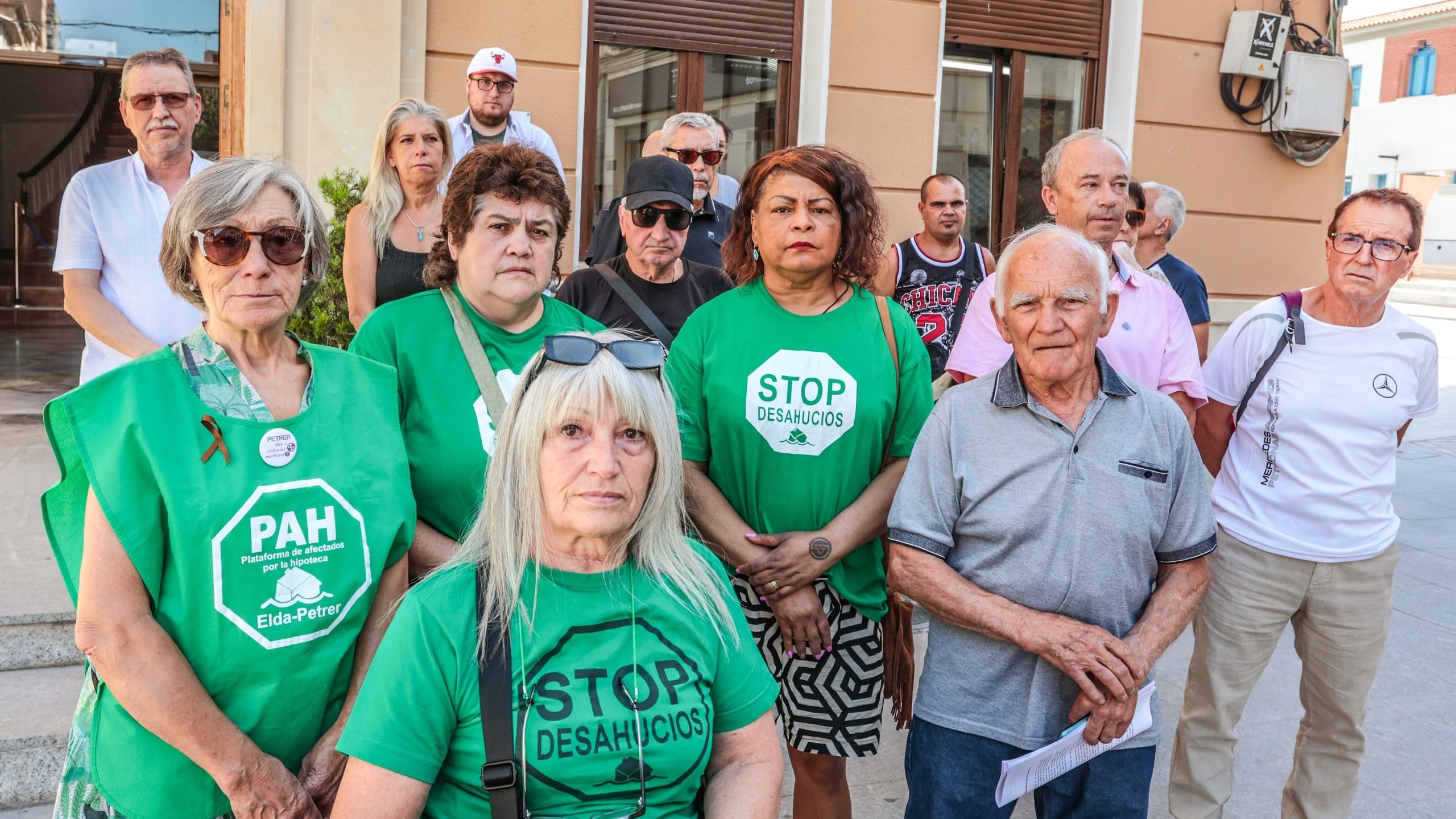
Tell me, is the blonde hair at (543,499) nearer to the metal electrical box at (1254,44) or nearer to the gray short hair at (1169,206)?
the gray short hair at (1169,206)

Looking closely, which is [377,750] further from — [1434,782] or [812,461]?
[1434,782]

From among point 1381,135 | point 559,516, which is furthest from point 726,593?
point 1381,135

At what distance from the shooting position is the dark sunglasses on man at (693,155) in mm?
4719

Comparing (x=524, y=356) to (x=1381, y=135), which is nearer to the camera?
(x=524, y=356)

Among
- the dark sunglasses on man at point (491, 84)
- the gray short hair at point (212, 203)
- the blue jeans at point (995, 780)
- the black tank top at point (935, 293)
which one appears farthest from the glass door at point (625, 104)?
the blue jeans at point (995, 780)

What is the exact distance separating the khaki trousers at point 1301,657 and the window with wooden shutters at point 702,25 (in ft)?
15.7

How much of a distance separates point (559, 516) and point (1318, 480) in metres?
2.32

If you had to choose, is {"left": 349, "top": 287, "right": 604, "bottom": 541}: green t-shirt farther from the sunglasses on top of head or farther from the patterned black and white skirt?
the patterned black and white skirt

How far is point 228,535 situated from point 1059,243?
187cm

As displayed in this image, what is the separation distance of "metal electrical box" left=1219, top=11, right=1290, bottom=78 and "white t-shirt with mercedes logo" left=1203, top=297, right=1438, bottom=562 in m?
5.52

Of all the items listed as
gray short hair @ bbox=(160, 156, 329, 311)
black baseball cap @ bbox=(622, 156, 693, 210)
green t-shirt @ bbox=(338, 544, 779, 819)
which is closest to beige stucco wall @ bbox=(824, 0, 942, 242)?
black baseball cap @ bbox=(622, 156, 693, 210)

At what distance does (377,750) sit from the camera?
1756 millimetres

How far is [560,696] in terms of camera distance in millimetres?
1860

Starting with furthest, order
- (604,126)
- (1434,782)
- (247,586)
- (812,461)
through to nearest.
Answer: (604,126), (1434,782), (812,461), (247,586)
